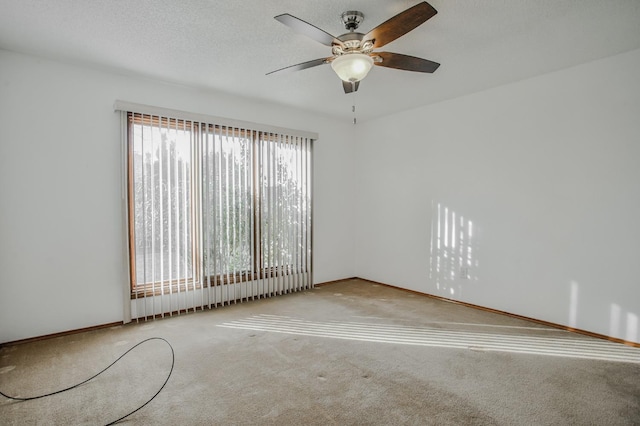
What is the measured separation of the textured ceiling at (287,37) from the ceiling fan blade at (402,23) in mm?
278

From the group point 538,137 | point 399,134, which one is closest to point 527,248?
point 538,137

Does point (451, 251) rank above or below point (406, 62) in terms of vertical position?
below

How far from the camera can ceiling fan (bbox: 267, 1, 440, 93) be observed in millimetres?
2084

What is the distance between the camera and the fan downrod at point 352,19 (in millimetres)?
2433

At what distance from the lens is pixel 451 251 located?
14.6ft

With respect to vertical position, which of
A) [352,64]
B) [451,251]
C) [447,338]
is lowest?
[447,338]

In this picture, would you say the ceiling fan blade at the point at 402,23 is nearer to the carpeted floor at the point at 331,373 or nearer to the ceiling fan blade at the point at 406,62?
the ceiling fan blade at the point at 406,62

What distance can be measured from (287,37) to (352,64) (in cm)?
72

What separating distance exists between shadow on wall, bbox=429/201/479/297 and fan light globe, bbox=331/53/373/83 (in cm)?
267

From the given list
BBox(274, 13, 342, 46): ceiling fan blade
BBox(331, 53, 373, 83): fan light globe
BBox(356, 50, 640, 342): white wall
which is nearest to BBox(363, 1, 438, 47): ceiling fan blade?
BBox(331, 53, 373, 83): fan light globe

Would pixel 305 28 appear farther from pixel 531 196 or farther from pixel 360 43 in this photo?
pixel 531 196

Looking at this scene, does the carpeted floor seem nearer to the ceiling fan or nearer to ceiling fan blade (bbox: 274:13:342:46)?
the ceiling fan

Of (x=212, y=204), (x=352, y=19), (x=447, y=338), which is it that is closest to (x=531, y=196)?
(x=447, y=338)

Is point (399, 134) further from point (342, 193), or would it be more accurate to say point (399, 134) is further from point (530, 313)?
point (530, 313)
